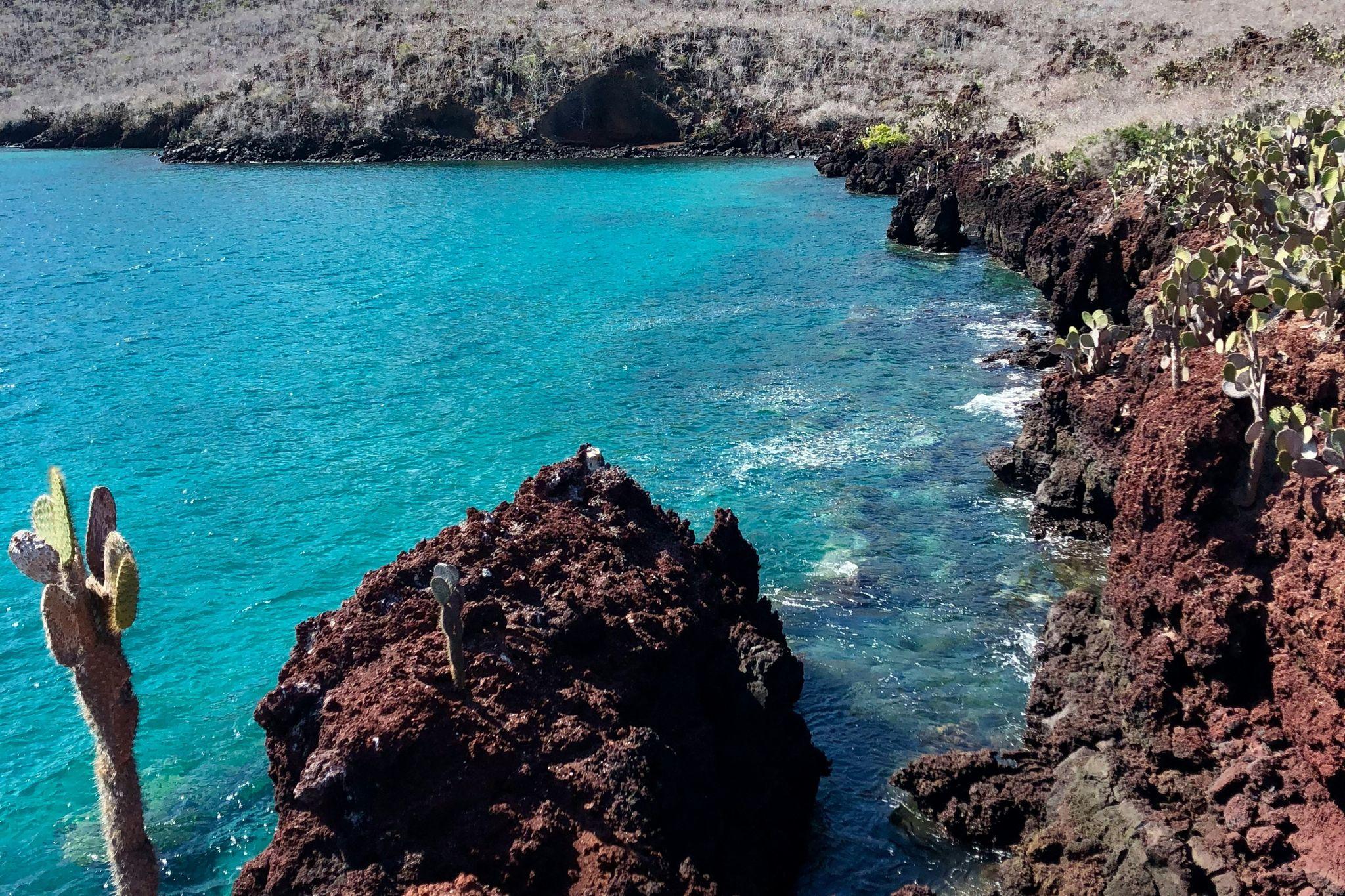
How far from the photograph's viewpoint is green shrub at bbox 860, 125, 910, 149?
7575 cm

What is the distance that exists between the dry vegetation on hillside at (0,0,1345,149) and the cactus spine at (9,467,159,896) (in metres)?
73.1

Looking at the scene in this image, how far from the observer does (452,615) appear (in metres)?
10.4

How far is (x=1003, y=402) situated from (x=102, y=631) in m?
25.1

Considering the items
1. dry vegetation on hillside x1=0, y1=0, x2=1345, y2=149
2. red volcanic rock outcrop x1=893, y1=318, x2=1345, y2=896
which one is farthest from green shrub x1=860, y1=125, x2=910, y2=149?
red volcanic rock outcrop x1=893, y1=318, x2=1345, y2=896

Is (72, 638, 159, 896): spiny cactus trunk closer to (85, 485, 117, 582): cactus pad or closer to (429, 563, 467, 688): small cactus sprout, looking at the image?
(85, 485, 117, 582): cactus pad

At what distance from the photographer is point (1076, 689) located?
50.1 feet

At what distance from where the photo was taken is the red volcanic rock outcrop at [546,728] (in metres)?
9.32

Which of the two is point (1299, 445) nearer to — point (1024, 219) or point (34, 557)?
point (34, 557)

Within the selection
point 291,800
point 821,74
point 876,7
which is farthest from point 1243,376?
point 876,7

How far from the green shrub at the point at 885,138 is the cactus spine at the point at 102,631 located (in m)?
70.5

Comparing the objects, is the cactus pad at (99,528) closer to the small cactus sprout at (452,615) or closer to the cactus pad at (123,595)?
the cactus pad at (123,595)

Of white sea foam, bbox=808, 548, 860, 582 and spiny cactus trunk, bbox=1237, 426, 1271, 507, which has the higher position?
spiny cactus trunk, bbox=1237, 426, 1271, 507

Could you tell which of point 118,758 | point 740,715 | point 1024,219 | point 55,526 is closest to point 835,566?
point 740,715

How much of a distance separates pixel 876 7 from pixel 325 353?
99.5m
